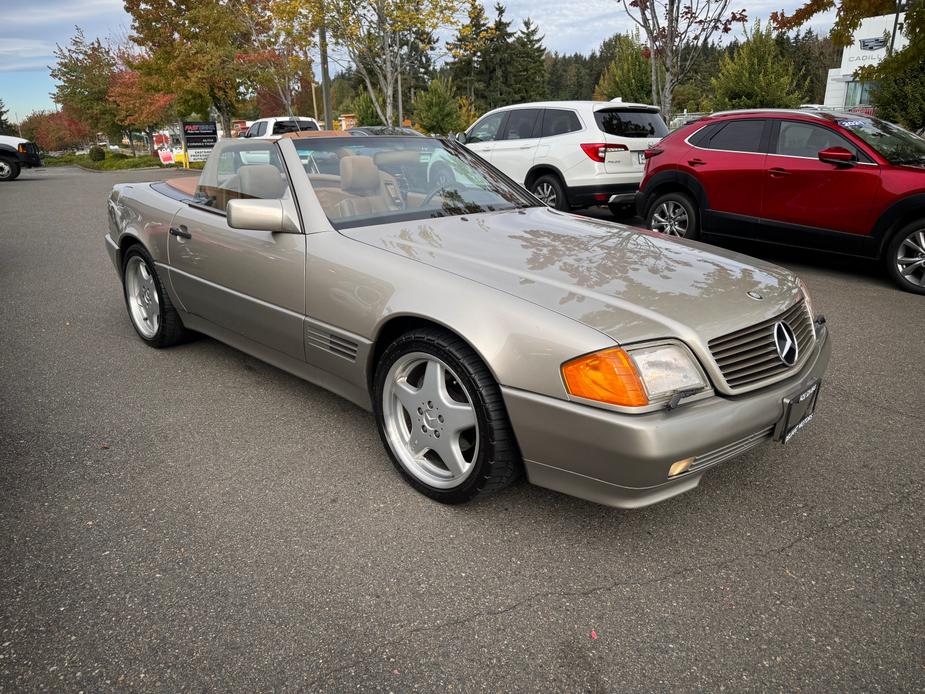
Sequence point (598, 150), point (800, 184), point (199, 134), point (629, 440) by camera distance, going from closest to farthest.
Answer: point (629, 440), point (800, 184), point (598, 150), point (199, 134)

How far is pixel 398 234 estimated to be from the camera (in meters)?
3.13

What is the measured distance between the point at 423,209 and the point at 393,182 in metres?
0.24

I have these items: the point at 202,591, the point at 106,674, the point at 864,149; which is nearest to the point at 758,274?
the point at 202,591

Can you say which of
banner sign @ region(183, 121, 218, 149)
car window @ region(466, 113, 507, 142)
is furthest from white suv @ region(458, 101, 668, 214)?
banner sign @ region(183, 121, 218, 149)

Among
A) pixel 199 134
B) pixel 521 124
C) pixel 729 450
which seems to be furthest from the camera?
pixel 199 134

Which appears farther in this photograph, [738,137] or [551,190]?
[551,190]

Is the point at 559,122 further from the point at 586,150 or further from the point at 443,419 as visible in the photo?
the point at 443,419

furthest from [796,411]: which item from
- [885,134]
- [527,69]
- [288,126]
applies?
[527,69]

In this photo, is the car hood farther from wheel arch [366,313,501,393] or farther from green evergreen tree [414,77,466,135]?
green evergreen tree [414,77,466,135]

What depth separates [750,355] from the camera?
247 centimetres

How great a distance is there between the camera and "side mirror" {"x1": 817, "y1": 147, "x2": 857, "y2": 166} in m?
6.34

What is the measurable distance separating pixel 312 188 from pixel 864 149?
18.1ft

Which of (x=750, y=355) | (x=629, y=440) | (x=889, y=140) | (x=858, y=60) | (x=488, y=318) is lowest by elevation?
(x=629, y=440)

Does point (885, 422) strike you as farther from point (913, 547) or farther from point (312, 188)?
point (312, 188)
